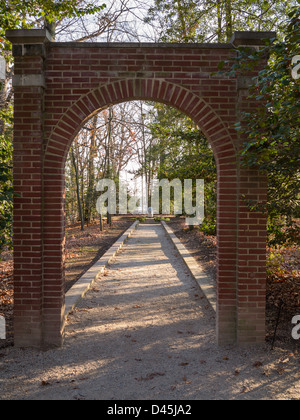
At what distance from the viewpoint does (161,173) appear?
1374 centimetres

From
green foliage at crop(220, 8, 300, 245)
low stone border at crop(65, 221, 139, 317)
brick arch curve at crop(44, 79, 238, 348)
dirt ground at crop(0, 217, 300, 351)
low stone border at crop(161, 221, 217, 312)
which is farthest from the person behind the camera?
low stone border at crop(161, 221, 217, 312)

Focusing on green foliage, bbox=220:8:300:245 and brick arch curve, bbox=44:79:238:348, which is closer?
green foliage, bbox=220:8:300:245

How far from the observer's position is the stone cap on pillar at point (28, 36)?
432cm

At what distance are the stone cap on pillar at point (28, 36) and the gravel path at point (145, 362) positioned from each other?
3.94 m

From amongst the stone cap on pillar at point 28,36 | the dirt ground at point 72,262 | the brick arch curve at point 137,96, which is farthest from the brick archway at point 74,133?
the dirt ground at point 72,262

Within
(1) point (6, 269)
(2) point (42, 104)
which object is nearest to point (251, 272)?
(2) point (42, 104)

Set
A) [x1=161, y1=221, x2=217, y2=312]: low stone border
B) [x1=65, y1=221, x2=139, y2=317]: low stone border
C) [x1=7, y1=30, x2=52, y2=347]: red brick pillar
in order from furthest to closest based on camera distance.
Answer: [x1=161, y1=221, x2=217, y2=312]: low stone border
[x1=65, y1=221, x2=139, y2=317]: low stone border
[x1=7, y1=30, x2=52, y2=347]: red brick pillar

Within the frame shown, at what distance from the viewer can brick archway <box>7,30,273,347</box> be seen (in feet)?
14.9

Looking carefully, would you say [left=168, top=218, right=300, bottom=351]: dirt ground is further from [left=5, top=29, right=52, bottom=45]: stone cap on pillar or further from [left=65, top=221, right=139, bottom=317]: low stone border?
[left=5, top=29, right=52, bottom=45]: stone cap on pillar

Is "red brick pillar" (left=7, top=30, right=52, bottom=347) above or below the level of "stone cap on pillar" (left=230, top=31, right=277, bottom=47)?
below

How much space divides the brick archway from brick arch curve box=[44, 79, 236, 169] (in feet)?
0.04

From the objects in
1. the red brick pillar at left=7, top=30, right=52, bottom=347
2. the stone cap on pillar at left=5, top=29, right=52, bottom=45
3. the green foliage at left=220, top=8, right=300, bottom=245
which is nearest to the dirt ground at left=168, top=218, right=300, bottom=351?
the green foliage at left=220, top=8, right=300, bottom=245

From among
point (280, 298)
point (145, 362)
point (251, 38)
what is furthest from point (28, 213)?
point (280, 298)

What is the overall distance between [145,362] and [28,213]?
2.39 meters
